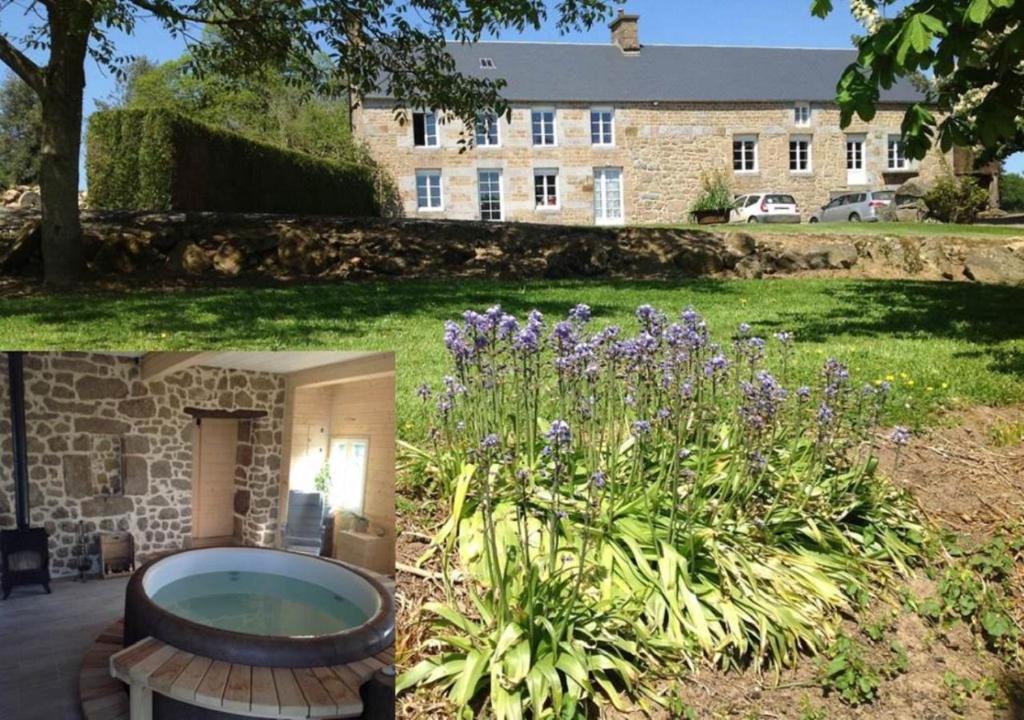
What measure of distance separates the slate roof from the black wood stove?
35.5 metres

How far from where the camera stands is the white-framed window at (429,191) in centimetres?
3622

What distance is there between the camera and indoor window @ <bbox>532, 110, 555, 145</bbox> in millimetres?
36688

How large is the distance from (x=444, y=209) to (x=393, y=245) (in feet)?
80.6

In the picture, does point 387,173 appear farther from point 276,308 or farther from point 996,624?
point 996,624

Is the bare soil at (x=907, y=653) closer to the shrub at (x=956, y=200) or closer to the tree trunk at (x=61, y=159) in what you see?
the tree trunk at (x=61, y=159)

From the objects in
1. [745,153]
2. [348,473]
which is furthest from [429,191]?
[348,473]

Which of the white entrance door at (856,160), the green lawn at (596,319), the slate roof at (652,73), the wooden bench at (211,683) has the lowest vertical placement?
the wooden bench at (211,683)

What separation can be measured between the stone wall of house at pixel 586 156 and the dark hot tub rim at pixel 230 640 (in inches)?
1359

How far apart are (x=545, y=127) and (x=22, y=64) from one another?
1090 inches

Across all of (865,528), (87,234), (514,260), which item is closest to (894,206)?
(514,260)

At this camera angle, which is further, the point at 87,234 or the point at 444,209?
the point at 444,209

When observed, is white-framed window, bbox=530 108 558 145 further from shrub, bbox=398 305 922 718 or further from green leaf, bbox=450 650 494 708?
green leaf, bbox=450 650 494 708

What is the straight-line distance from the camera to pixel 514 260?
42.1 feet

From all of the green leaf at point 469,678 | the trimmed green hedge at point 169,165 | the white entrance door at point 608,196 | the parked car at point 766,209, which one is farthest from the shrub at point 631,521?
the white entrance door at point 608,196
